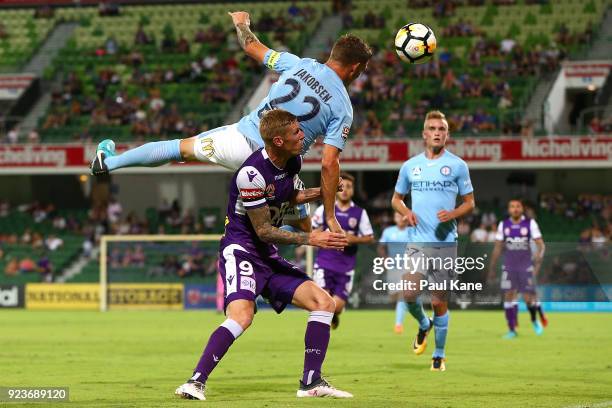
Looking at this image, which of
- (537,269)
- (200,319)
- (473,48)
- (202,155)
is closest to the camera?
(202,155)

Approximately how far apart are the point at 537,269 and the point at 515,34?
969 inches

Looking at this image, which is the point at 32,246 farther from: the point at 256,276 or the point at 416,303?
the point at 256,276

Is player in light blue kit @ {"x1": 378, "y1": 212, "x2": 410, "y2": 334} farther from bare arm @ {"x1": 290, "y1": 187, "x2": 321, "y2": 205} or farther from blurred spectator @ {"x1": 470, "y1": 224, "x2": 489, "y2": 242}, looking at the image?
blurred spectator @ {"x1": 470, "y1": 224, "x2": 489, "y2": 242}

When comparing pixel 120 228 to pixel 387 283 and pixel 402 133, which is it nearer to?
pixel 402 133

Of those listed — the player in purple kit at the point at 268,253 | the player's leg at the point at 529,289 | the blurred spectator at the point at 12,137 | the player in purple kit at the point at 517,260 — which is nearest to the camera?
the player in purple kit at the point at 268,253

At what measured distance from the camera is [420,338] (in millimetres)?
13492

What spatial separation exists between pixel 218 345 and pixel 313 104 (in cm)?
211

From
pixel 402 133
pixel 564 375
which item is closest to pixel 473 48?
pixel 402 133

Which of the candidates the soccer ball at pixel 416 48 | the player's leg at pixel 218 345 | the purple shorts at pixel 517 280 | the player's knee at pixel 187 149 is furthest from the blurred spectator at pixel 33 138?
the player's leg at pixel 218 345

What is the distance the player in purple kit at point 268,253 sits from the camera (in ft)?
28.9

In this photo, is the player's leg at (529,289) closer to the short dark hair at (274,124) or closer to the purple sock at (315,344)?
the purple sock at (315,344)

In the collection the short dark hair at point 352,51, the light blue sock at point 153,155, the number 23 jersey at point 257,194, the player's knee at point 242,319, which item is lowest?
the player's knee at point 242,319

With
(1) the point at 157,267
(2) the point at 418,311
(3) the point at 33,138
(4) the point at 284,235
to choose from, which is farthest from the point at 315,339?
(3) the point at 33,138

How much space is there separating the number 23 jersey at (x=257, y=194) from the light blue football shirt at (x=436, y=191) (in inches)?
137
